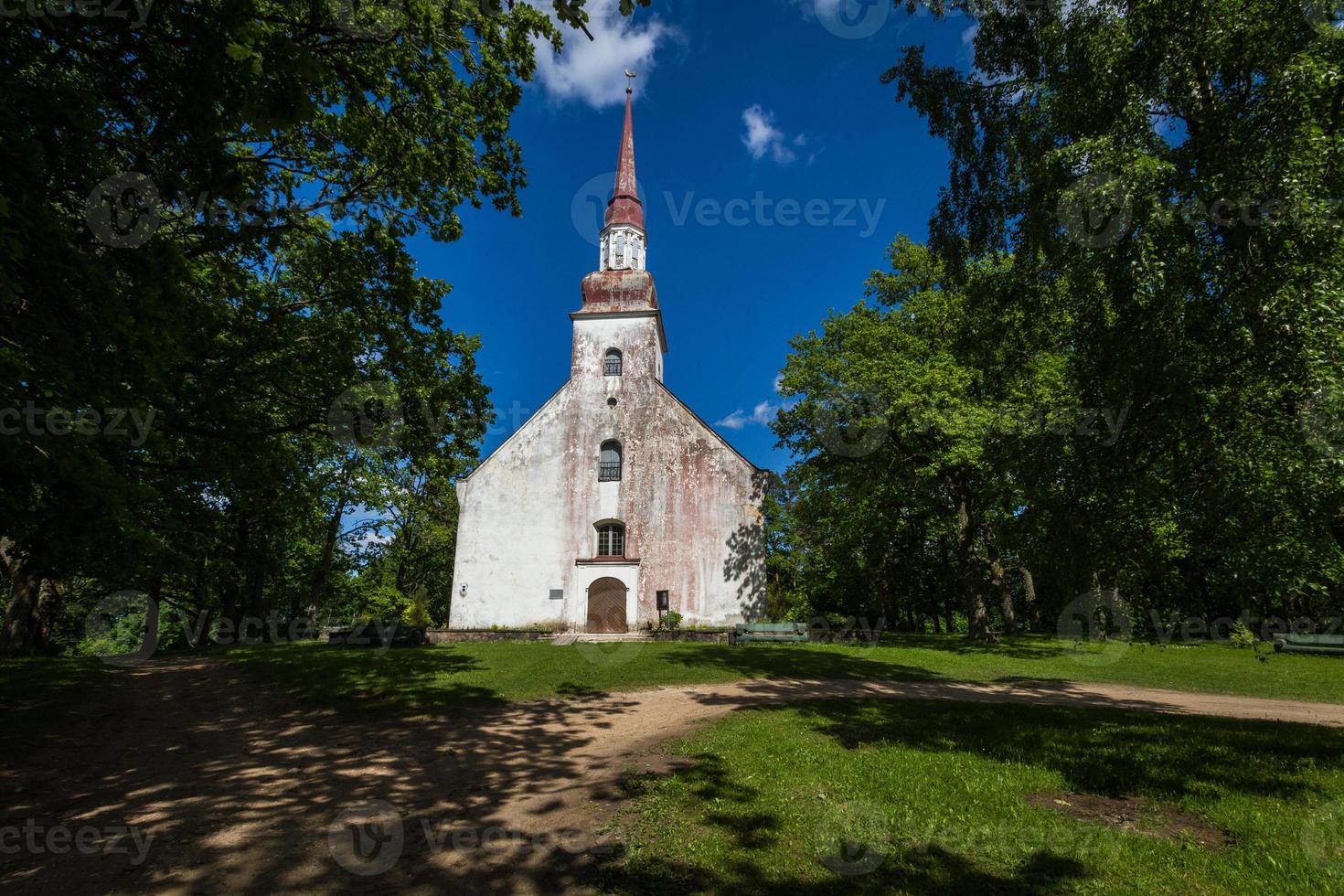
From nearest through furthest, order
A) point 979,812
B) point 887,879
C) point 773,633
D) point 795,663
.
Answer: point 887,879
point 979,812
point 795,663
point 773,633

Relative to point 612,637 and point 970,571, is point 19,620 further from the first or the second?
point 970,571

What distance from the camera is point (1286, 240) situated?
5.93 m

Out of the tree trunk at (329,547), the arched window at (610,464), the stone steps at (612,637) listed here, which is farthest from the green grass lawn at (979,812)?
the tree trunk at (329,547)

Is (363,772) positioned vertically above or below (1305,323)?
below

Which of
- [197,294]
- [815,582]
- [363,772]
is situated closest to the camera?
[363,772]

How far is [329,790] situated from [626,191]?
28.3 m

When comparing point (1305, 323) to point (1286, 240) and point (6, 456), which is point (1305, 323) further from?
point (6, 456)

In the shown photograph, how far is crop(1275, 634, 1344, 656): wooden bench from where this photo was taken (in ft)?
58.9

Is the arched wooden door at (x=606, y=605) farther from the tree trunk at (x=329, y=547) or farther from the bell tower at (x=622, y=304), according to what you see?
the tree trunk at (x=329, y=547)

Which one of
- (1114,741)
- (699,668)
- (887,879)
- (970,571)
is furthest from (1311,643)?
(887,879)

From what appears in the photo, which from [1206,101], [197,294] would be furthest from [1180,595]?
[197,294]

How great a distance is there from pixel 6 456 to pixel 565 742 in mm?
6445

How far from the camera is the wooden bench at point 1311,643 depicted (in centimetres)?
1794

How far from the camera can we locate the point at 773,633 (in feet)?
64.8
